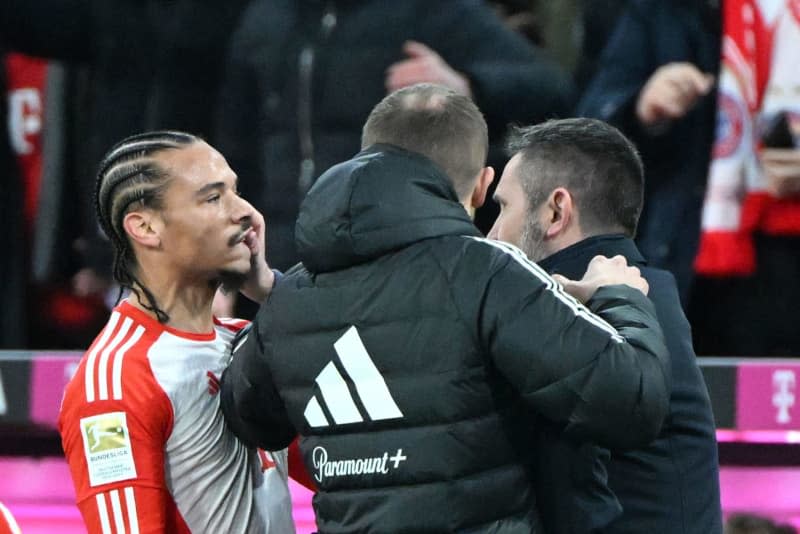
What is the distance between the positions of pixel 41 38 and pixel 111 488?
2.39m

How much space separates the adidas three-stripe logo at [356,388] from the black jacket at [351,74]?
5.54ft

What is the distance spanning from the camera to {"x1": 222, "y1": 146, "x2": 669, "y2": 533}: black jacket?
1688 millimetres

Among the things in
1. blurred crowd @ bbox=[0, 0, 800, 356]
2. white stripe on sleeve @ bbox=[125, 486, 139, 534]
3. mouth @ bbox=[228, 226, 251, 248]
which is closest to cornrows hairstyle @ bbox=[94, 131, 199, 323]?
mouth @ bbox=[228, 226, 251, 248]

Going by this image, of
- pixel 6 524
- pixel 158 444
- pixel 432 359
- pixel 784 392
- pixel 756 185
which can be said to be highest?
pixel 432 359

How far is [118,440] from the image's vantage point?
194 centimetres

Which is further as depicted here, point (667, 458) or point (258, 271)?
point (258, 271)

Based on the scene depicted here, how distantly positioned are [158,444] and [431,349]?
453mm

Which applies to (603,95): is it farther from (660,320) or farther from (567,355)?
(567,355)

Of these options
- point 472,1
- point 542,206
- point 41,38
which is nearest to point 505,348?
point 542,206

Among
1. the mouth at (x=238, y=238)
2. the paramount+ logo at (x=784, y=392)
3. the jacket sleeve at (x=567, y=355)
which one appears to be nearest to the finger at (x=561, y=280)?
the jacket sleeve at (x=567, y=355)

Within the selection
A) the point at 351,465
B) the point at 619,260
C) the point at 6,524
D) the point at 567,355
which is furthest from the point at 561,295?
the point at 6,524

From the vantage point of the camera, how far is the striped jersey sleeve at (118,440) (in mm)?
1937

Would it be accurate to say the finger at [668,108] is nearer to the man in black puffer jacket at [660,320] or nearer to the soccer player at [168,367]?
the man in black puffer jacket at [660,320]

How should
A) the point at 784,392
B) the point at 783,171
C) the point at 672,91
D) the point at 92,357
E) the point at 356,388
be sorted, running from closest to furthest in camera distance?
1. the point at 356,388
2. the point at 92,357
3. the point at 784,392
4. the point at 783,171
5. the point at 672,91
